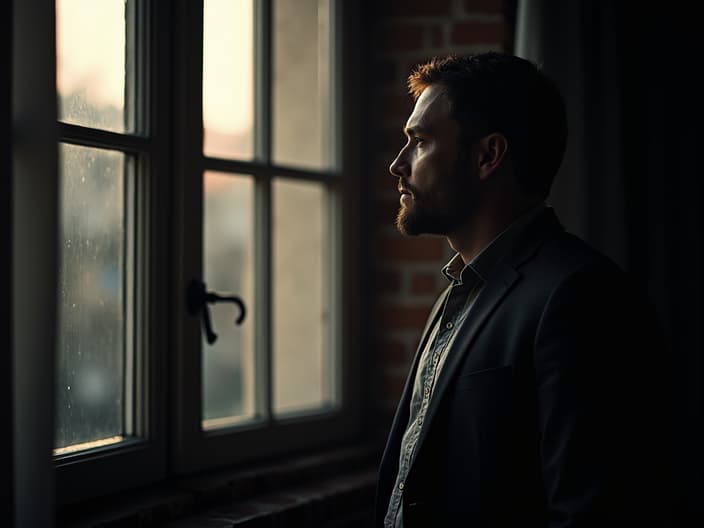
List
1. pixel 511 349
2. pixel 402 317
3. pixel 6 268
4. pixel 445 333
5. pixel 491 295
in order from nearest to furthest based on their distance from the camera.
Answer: pixel 6 268 → pixel 511 349 → pixel 491 295 → pixel 445 333 → pixel 402 317

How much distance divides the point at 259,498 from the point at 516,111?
1.02 m

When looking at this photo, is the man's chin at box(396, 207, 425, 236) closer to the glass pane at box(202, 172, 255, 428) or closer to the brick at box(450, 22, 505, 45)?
the glass pane at box(202, 172, 255, 428)

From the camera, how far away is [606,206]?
2.19m

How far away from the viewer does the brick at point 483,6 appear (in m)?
2.25

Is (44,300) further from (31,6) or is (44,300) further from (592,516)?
(592,516)

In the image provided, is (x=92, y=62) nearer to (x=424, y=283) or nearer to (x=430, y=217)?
(x=430, y=217)

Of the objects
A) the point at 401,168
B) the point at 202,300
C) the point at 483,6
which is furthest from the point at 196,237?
the point at 483,6

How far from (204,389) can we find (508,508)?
90cm

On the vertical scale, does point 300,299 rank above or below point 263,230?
below

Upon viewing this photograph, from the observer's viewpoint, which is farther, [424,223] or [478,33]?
[478,33]

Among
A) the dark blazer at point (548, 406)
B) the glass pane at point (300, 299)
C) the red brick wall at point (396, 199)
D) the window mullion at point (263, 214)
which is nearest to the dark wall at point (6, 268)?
the dark blazer at point (548, 406)

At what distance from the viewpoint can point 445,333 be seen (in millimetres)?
1599

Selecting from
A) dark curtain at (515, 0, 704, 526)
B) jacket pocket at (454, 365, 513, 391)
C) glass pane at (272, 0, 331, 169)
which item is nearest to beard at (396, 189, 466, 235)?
jacket pocket at (454, 365, 513, 391)

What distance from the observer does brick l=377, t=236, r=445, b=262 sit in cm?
230
